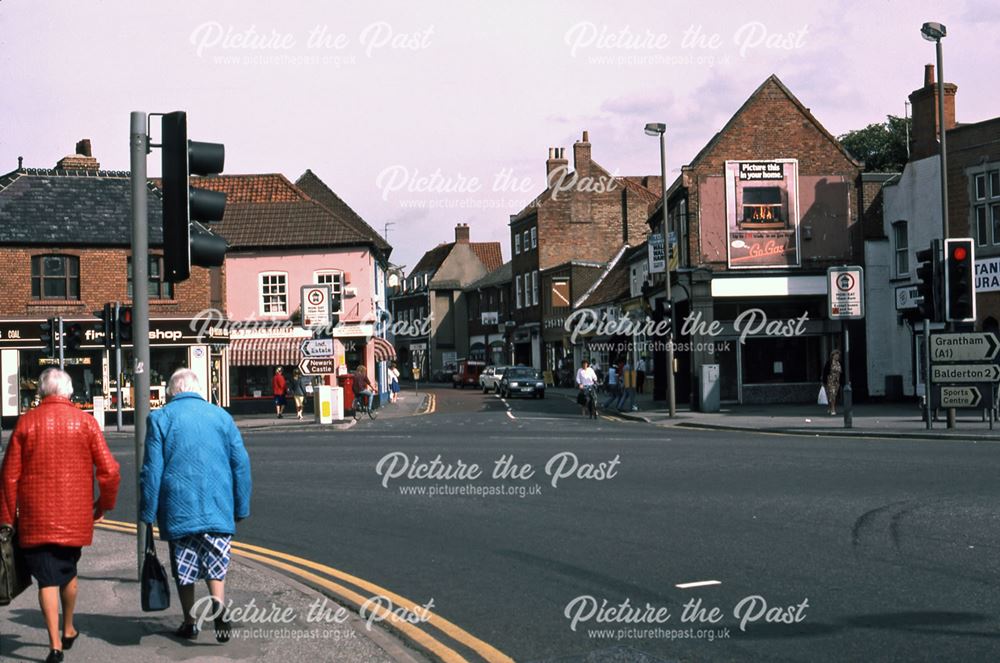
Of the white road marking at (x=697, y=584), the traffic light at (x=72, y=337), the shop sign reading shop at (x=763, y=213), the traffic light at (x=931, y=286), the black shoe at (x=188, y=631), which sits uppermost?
the shop sign reading shop at (x=763, y=213)

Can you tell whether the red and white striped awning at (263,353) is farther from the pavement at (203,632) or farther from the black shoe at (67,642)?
the black shoe at (67,642)

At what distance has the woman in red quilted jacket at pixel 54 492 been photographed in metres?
6.64

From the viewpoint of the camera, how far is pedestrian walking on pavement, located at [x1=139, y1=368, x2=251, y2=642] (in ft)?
22.7

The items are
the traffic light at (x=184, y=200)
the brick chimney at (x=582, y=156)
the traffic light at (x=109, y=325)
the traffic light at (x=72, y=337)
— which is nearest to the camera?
the traffic light at (x=184, y=200)

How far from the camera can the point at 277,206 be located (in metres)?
49.8

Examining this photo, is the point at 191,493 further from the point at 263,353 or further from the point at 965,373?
the point at 263,353

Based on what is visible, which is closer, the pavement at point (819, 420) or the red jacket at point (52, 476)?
the red jacket at point (52, 476)

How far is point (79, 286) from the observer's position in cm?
3909

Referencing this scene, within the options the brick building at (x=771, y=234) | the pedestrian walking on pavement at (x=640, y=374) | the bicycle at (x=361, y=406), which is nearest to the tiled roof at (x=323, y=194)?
the pedestrian walking on pavement at (x=640, y=374)

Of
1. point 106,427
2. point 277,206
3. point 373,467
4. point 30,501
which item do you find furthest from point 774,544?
point 277,206

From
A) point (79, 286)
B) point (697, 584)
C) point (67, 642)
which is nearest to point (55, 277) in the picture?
point (79, 286)

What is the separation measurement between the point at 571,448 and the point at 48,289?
82.7ft

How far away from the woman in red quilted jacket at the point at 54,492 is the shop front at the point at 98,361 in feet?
97.9

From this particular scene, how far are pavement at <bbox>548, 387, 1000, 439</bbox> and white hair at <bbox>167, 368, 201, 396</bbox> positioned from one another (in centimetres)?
1780
